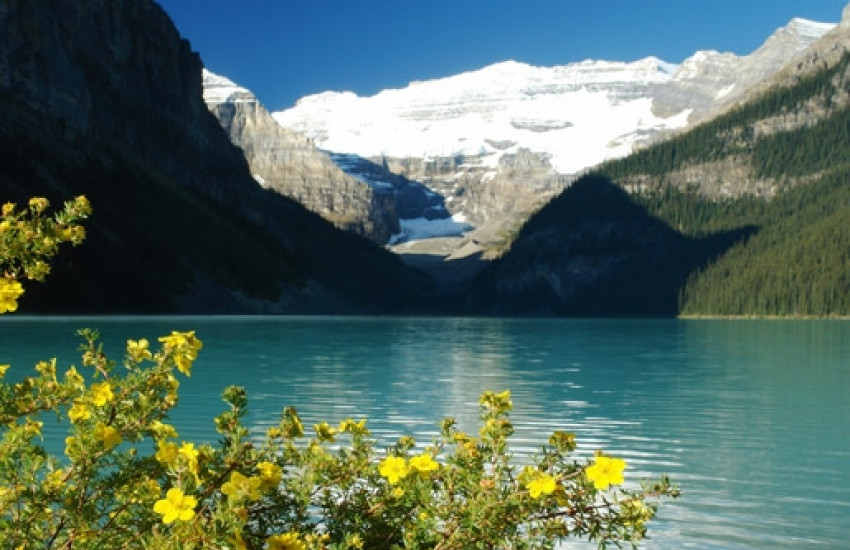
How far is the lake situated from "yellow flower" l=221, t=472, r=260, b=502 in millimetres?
10933

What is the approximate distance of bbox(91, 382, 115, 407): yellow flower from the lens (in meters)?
6.54

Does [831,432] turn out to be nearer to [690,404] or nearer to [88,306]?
[690,404]

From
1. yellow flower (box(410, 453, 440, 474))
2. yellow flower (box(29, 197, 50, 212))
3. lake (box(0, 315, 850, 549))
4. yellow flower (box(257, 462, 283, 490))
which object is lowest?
lake (box(0, 315, 850, 549))

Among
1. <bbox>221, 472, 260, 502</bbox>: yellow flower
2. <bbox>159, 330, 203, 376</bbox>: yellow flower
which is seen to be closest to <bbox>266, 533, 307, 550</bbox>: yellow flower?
<bbox>221, 472, 260, 502</bbox>: yellow flower

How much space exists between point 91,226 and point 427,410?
134399 mm

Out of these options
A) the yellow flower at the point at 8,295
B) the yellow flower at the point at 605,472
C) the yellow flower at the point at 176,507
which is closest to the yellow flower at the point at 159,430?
the yellow flower at the point at 176,507

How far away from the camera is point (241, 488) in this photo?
5961mm

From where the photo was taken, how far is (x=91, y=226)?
6314 inches

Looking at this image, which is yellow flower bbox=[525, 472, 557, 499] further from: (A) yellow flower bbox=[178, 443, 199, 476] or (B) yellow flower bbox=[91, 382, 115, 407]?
(B) yellow flower bbox=[91, 382, 115, 407]

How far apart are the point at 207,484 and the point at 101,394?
99 centimetres

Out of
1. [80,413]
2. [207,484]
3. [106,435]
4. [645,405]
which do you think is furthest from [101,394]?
[645,405]

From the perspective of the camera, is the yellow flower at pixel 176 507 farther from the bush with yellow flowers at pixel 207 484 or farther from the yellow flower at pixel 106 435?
the yellow flower at pixel 106 435

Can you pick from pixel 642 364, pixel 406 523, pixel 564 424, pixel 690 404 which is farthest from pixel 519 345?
pixel 406 523

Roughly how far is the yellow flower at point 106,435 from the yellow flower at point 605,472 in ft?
10.1
